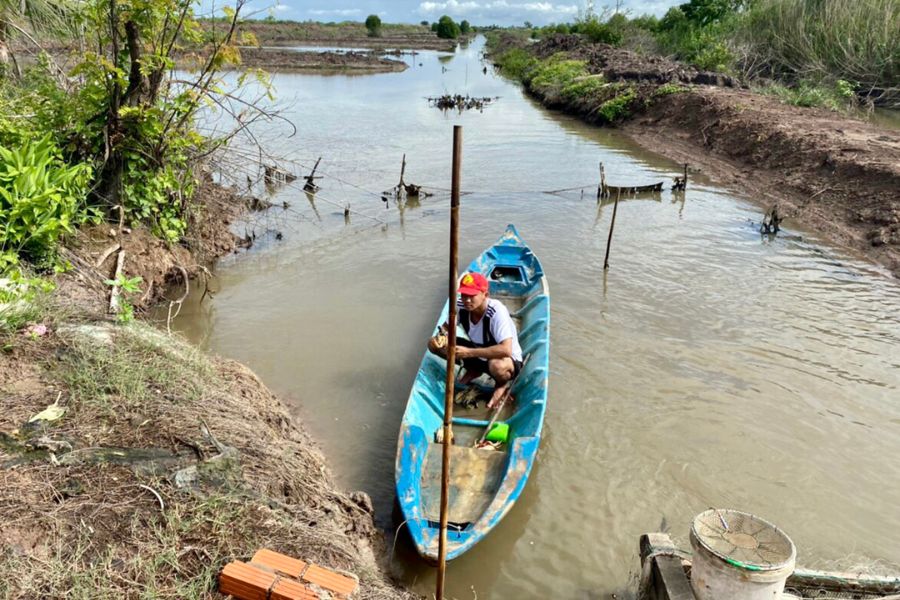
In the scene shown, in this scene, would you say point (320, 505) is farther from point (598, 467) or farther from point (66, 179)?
point (66, 179)

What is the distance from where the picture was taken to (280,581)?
9.46 ft

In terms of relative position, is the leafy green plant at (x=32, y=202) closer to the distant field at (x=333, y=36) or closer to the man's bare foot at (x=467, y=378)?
the man's bare foot at (x=467, y=378)

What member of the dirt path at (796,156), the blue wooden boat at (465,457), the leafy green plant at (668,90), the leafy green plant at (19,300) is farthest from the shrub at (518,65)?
the leafy green plant at (19,300)

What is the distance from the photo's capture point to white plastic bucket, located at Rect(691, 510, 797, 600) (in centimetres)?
298

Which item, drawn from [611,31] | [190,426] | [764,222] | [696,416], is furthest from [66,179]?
[611,31]

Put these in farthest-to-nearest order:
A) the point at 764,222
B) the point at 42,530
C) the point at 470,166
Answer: the point at 470,166 → the point at 764,222 → the point at 42,530

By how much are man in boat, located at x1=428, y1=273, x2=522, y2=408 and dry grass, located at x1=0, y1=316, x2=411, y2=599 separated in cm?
176

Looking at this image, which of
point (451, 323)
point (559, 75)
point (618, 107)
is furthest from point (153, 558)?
point (559, 75)

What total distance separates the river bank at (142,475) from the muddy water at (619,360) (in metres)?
0.88

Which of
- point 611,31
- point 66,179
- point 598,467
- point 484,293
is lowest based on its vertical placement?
point 598,467

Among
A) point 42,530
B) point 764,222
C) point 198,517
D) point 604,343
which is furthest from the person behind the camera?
point 764,222

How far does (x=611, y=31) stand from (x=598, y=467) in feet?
141

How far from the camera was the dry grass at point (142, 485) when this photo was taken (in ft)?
9.78

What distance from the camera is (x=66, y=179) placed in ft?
20.4
